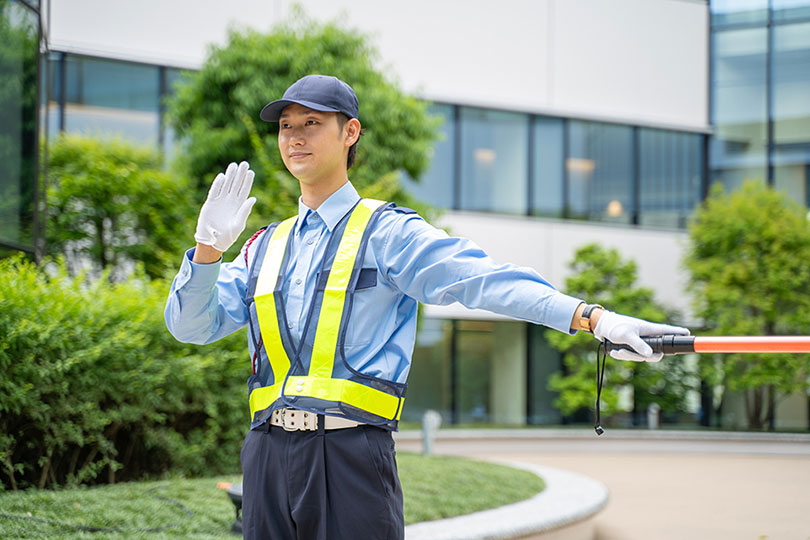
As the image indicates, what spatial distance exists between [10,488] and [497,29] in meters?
13.4

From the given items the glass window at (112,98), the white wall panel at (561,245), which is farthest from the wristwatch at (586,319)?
the white wall panel at (561,245)

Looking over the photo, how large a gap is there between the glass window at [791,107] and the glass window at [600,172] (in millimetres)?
3139

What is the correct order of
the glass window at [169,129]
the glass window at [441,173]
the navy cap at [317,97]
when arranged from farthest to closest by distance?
the glass window at [441,173] → the glass window at [169,129] → the navy cap at [317,97]

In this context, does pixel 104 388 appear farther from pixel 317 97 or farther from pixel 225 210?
pixel 317 97

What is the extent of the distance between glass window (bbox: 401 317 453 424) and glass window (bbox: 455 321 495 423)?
0.23 m

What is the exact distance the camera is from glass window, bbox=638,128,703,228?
58.2 ft

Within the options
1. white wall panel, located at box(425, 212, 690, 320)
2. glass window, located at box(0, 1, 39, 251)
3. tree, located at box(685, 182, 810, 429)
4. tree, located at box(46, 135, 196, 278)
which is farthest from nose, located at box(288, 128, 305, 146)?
tree, located at box(685, 182, 810, 429)

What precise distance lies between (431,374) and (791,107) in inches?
363

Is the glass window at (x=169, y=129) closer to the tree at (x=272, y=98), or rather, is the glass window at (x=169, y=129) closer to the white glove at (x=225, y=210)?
the tree at (x=272, y=98)

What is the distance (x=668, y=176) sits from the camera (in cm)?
1800

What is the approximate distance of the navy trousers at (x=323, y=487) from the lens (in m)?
2.12

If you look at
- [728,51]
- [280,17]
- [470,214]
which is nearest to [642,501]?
[470,214]

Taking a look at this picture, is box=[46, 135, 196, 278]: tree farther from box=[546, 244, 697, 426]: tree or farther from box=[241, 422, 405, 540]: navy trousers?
box=[241, 422, 405, 540]: navy trousers

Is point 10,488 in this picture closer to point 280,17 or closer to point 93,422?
point 93,422
